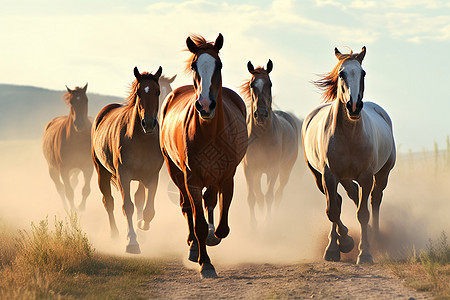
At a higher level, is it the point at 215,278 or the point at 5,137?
the point at 5,137

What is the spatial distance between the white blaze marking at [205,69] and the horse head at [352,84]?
6.87 ft

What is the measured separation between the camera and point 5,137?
68.1 m

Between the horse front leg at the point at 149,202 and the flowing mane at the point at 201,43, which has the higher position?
the flowing mane at the point at 201,43

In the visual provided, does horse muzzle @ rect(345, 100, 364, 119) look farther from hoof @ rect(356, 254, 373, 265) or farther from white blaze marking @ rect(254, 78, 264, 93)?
white blaze marking @ rect(254, 78, 264, 93)

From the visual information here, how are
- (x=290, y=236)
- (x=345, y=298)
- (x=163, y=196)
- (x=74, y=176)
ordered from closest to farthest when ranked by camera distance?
(x=345, y=298) < (x=290, y=236) < (x=163, y=196) < (x=74, y=176)

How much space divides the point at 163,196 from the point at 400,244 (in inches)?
279

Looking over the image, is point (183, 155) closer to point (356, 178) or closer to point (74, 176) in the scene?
point (356, 178)

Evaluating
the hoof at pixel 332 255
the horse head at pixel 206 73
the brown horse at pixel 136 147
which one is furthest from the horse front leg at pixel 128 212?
the horse head at pixel 206 73

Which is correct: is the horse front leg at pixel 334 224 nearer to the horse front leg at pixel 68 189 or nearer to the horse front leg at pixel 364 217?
the horse front leg at pixel 364 217

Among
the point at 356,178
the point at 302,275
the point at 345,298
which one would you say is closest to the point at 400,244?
the point at 356,178

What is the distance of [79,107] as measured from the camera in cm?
1527

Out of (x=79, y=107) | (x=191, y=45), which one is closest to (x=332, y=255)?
(x=191, y=45)

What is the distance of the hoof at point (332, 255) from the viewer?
8.83 metres

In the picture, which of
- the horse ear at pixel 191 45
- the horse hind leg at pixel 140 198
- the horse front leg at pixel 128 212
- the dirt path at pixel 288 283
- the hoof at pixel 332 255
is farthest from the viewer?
the horse hind leg at pixel 140 198
